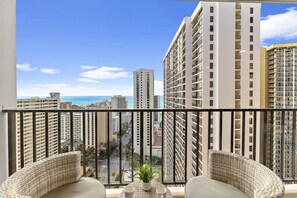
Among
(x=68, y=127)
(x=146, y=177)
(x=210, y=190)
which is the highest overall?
(x=68, y=127)

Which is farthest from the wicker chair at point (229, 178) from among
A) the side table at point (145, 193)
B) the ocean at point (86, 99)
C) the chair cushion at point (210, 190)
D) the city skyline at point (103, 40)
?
the city skyline at point (103, 40)

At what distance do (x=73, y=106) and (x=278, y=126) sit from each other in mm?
2604

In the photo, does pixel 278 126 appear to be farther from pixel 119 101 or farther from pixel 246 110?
pixel 119 101

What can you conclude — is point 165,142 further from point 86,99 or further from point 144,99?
point 86,99

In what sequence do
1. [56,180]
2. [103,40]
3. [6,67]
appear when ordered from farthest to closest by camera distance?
1. [103,40]
2. [6,67]
3. [56,180]

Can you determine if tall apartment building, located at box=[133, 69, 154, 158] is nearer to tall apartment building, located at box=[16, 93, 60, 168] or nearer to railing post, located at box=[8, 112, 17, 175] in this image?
tall apartment building, located at box=[16, 93, 60, 168]

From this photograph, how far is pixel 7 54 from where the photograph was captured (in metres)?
2.36

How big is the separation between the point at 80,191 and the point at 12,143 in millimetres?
1334

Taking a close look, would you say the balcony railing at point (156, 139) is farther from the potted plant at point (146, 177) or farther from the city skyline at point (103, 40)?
the potted plant at point (146, 177)

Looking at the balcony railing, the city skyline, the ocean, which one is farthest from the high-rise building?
the city skyline

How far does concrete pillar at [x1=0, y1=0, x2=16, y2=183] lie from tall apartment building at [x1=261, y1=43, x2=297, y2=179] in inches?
124

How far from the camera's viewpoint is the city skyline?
2801mm

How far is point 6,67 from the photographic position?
2.33m

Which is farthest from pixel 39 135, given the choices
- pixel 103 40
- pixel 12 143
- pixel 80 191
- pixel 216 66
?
pixel 216 66
